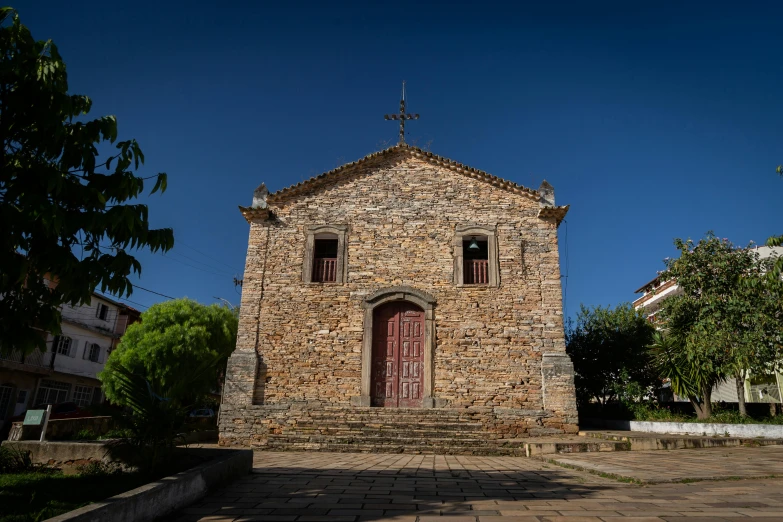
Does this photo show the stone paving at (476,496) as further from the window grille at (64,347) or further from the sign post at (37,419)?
the window grille at (64,347)

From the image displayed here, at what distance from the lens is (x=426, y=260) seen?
14406 millimetres

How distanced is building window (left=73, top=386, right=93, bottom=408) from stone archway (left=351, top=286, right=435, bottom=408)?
21.2 meters

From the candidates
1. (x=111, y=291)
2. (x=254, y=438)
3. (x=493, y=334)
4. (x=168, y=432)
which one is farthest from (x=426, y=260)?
(x=111, y=291)

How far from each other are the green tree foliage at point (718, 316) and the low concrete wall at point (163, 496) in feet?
42.6

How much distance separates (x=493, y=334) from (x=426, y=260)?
2813 mm

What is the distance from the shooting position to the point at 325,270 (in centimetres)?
1462

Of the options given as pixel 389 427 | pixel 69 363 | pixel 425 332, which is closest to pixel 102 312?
pixel 69 363

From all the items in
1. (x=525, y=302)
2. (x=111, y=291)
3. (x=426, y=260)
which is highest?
(x=426, y=260)

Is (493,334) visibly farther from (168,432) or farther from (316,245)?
(168,432)

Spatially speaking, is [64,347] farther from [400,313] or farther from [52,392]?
[400,313]

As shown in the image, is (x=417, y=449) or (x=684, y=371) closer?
(x=417, y=449)

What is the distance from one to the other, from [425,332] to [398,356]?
1001 millimetres

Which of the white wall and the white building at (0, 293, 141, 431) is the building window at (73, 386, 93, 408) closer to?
the white building at (0, 293, 141, 431)

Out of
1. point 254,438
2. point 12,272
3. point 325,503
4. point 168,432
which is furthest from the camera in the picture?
point 254,438
